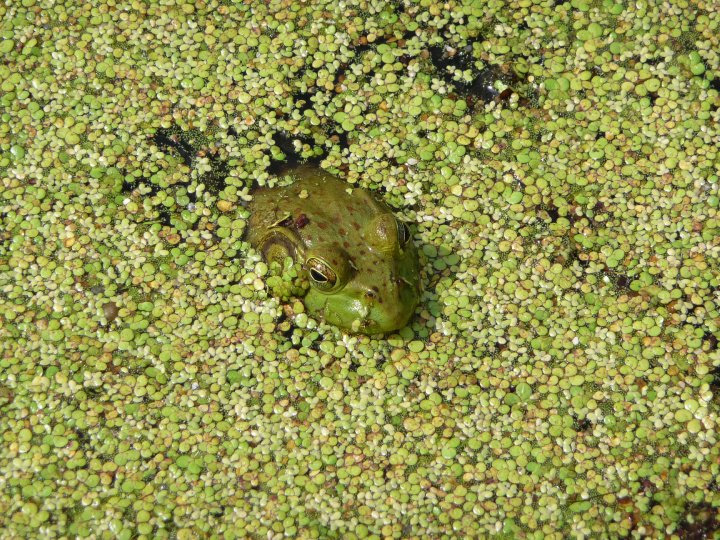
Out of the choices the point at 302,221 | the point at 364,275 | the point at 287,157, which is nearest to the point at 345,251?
the point at 364,275

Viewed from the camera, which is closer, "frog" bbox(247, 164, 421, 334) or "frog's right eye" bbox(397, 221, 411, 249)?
"frog" bbox(247, 164, 421, 334)

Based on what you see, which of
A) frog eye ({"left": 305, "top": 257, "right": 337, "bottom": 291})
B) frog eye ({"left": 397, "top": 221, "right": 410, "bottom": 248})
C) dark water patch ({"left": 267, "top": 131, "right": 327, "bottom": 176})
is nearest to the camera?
frog eye ({"left": 305, "top": 257, "right": 337, "bottom": 291})

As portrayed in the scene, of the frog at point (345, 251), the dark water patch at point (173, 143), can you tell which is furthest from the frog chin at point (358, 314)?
the dark water patch at point (173, 143)

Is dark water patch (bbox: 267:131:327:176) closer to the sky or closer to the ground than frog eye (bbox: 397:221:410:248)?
closer to the ground

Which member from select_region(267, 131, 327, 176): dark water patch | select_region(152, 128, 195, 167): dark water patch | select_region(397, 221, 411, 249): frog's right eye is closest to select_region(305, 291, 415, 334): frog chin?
select_region(397, 221, 411, 249): frog's right eye

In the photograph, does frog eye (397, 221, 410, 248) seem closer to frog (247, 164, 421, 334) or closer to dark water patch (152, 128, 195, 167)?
frog (247, 164, 421, 334)

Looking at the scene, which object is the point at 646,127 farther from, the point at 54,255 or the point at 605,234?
the point at 54,255

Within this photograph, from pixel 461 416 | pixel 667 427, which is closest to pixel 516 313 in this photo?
pixel 461 416

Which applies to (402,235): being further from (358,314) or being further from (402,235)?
(358,314)
